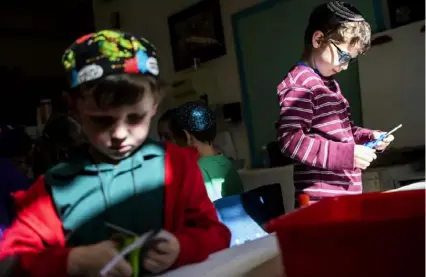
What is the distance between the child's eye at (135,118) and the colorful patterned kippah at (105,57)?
0.07 m

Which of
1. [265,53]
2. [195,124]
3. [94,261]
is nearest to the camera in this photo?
[94,261]

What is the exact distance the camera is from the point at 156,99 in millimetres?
887

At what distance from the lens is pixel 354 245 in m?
0.53

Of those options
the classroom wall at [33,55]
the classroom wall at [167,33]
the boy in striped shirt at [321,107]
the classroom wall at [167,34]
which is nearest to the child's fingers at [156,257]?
the boy in striped shirt at [321,107]

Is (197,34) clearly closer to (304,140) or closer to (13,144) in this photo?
(13,144)

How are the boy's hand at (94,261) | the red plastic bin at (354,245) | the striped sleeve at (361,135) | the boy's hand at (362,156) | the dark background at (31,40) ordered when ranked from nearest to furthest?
1. the red plastic bin at (354,245)
2. the boy's hand at (94,261)
3. the boy's hand at (362,156)
4. the striped sleeve at (361,135)
5. the dark background at (31,40)

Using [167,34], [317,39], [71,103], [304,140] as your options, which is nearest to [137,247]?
[71,103]

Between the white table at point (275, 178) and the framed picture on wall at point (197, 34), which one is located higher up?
the framed picture on wall at point (197, 34)

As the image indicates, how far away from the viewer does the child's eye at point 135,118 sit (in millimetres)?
829

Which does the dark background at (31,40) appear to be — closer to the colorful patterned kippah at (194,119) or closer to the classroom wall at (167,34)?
the classroom wall at (167,34)

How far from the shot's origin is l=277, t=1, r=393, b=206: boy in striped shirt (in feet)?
4.94

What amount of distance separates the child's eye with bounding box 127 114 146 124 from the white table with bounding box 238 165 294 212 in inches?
78.6

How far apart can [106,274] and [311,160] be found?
89 cm

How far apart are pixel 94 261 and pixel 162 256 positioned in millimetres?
102
